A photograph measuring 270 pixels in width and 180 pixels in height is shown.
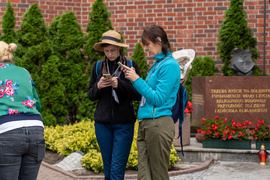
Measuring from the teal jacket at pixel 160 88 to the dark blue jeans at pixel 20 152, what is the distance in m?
0.80

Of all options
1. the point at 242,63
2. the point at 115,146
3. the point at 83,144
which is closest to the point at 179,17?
the point at 242,63

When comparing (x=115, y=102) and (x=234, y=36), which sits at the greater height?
(x=234, y=36)

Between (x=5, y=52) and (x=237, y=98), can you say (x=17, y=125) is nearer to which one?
(x=5, y=52)

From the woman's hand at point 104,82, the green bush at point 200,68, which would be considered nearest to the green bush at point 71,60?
the green bush at point 200,68

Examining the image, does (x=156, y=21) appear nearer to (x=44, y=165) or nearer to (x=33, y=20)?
(x=33, y=20)

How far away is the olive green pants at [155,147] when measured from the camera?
10.1 ft

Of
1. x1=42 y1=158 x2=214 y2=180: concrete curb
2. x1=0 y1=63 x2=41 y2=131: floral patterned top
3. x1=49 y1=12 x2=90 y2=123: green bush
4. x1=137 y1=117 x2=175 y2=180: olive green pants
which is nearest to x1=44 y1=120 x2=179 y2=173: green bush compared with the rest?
x1=42 y1=158 x2=214 y2=180: concrete curb

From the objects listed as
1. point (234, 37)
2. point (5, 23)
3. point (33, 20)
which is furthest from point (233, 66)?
point (5, 23)

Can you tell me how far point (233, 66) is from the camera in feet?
26.9

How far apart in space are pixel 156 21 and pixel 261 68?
260cm

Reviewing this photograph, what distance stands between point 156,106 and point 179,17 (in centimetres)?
678

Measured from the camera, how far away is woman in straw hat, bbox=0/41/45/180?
2684mm

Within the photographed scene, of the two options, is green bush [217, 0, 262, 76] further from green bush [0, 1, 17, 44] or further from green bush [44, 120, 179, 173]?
green bush [0, 1, 17, 44]

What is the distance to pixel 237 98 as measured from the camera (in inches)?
296
